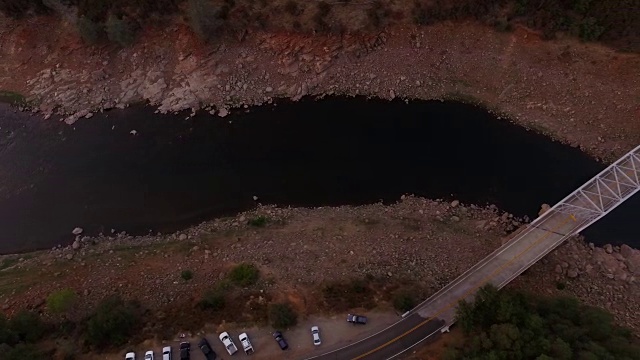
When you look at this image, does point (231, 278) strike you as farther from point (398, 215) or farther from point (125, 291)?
point (398, 215)

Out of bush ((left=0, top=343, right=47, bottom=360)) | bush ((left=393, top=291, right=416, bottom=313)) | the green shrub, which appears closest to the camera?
bush ((left=0, top=343, right=47, bottom=360))

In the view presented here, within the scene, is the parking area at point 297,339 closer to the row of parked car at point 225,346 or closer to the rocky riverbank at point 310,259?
the row of parked car at point 225,346

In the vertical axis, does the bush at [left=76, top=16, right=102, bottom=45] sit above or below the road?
above

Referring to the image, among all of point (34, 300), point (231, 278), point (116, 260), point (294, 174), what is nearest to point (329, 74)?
point (294, 174)

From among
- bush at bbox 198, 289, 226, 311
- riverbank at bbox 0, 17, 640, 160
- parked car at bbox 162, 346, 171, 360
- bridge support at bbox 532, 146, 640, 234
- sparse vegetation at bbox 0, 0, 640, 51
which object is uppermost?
sparse vegetation at bbox 0, 0, 640, 51

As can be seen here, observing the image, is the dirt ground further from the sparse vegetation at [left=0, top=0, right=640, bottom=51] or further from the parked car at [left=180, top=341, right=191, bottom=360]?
the sparse vegetation at [left=0, top=0, right=640, bottom=51]

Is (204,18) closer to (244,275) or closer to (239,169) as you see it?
(239,169)

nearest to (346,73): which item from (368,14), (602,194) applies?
(368,14)

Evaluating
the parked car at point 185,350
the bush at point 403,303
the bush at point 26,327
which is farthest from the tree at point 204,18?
the bush at point 403,303

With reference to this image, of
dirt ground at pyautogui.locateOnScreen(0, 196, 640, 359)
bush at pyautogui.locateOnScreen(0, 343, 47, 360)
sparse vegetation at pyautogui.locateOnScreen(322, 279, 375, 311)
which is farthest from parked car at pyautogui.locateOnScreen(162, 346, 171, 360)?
sparse vegetation at pyautogui.locateOnScreen(322, 279, 375, 311)
